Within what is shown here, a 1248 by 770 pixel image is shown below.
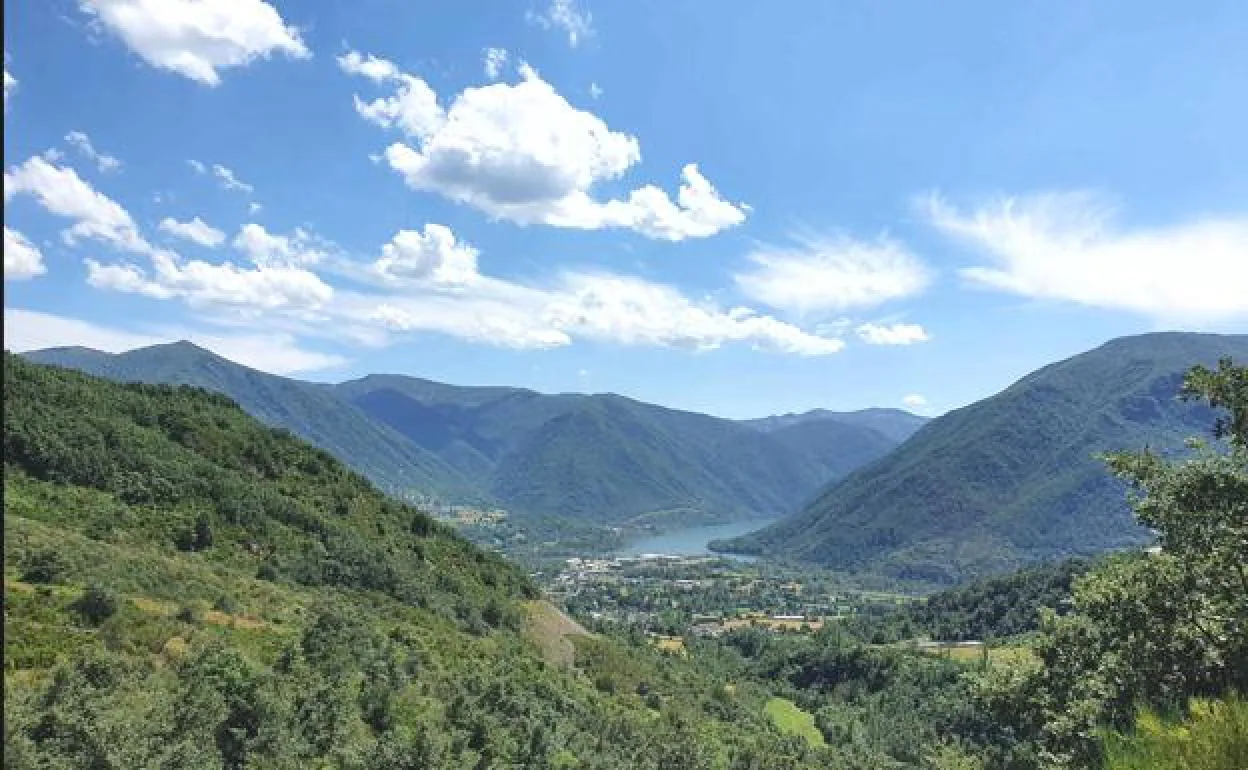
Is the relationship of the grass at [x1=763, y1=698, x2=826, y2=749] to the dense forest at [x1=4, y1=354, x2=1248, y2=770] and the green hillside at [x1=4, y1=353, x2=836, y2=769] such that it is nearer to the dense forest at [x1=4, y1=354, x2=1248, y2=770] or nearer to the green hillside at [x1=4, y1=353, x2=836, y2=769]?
the dense forest at [x1=4, y1=354, x2=1248, y2=770]

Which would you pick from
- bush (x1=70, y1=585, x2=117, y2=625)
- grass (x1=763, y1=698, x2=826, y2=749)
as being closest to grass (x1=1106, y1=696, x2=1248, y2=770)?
bush (x1=70, y1=585, x2=117, y2=625)

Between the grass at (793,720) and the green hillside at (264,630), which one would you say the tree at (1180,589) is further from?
the grass at (793,720)

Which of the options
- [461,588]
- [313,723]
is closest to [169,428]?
[461,588]

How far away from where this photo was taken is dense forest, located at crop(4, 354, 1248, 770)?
18203 millimetres

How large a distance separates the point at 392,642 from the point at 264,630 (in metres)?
9.49

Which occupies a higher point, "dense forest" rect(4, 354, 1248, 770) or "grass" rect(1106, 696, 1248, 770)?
"grass" rect(1106, 696, 1248, 770)

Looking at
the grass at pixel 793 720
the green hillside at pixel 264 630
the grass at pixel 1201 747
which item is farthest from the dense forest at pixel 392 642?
the grass at pixel 793 720

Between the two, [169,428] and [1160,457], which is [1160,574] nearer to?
[1160,457]

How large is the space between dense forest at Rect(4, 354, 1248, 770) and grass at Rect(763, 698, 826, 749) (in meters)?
0.82

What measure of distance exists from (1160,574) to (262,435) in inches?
3677

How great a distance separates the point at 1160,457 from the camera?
20250 millimetres

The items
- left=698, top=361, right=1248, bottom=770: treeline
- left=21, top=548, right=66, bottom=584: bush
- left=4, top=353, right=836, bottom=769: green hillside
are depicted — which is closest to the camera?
left=698, top=361, right=1248, bottom=770: treeline

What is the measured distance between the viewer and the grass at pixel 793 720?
103 meters

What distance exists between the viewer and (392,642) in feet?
180
